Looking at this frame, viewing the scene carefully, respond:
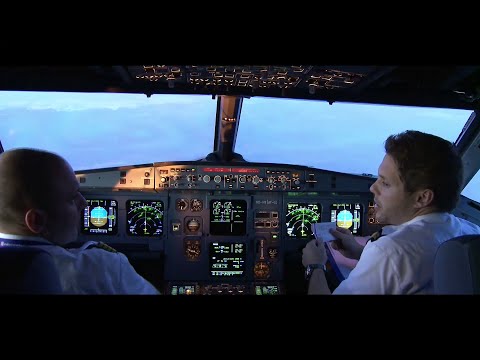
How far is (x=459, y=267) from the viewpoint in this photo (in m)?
1.23

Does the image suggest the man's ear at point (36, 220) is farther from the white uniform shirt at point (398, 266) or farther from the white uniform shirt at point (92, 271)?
the white uniform shirt at point (398, 266)

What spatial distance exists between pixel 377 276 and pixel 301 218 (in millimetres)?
2846

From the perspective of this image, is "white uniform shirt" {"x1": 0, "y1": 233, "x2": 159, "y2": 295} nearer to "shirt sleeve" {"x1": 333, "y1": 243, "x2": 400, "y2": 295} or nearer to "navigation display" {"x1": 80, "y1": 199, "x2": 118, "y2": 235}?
"shirt sleeve" {"x1": 333, "y1": 243, "x2": 400, "y2": 295}

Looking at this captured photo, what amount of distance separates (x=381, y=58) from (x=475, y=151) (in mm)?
3295

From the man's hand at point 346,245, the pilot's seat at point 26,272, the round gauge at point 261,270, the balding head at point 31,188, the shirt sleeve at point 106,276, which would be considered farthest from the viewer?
the round gauge at point 261,270

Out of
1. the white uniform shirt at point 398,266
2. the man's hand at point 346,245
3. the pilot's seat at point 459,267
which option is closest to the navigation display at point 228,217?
the man's hand at point 346,245

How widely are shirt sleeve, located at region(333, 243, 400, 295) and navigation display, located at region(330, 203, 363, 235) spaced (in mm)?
2821

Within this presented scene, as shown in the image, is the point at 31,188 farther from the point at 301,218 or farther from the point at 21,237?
the point at 301,218

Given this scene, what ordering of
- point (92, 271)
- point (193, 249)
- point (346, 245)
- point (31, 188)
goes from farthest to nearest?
point (193, 249), point (346, 245), point (92, 271), point (31, 188)

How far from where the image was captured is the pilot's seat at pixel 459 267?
1.19m

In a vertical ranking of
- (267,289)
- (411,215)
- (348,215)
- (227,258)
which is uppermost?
(411,215)

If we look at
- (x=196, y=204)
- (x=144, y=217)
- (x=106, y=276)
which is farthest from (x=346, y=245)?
(x=144, y=217)

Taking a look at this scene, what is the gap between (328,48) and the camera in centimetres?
71

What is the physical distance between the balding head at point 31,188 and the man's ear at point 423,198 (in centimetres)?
115
